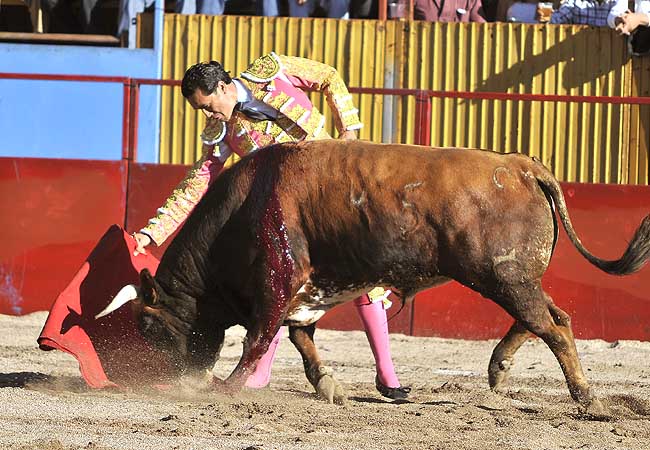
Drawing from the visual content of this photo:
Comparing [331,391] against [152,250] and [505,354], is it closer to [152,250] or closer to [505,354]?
[505,354]

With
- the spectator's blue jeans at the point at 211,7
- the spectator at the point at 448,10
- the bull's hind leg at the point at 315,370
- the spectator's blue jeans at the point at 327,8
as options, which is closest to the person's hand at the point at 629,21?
the spectator at the point at 448,10

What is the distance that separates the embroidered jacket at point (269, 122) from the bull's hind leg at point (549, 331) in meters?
1.24

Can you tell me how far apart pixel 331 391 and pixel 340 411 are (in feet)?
0.87

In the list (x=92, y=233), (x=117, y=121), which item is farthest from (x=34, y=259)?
(x=117, y=121)

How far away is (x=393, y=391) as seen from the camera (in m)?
6.15

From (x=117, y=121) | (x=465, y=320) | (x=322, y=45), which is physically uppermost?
(x=322, y=45)

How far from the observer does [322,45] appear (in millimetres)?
10445

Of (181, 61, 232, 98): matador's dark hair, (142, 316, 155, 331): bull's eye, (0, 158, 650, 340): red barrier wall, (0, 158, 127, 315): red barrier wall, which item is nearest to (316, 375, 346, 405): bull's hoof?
(142, 316, 155, 331): bull's eye

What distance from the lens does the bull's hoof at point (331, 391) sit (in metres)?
5.87

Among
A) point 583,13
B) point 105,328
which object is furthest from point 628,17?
point 105,328

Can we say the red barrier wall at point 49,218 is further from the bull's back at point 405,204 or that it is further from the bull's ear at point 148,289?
the bull's back at point 405,204

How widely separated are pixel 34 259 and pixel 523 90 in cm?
390

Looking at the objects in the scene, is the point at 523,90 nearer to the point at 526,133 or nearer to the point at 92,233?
the point at 526,133

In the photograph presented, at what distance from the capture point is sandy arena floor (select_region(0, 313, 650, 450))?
4.88 meters
